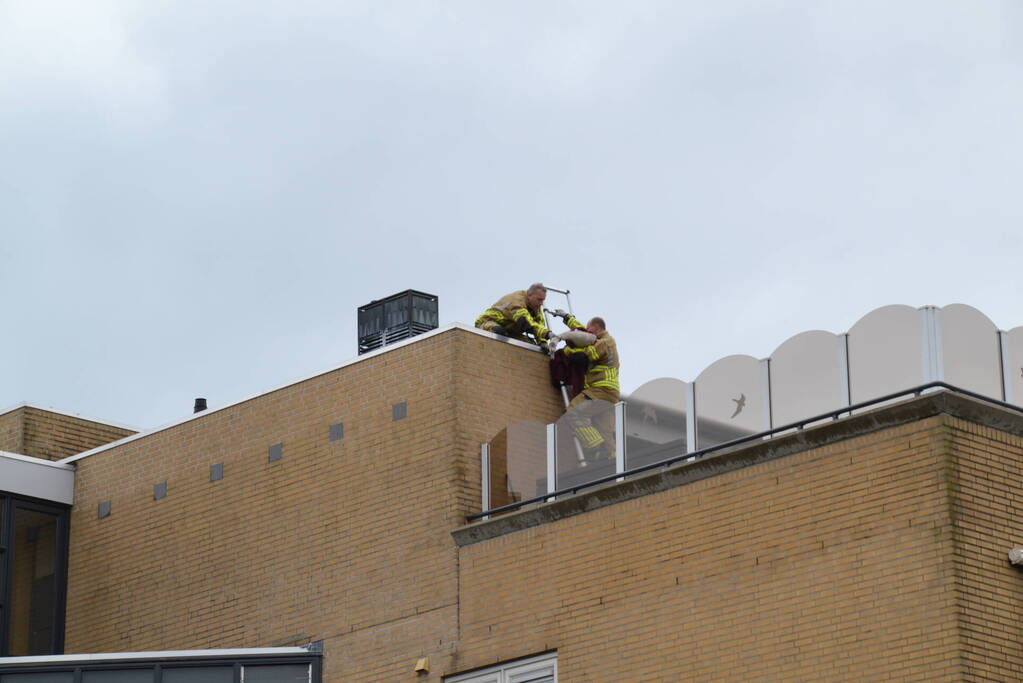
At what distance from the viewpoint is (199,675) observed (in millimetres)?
23859

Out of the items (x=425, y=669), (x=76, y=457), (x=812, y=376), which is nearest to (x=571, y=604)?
(x=425, y=669)

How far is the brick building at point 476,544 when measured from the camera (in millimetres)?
18656

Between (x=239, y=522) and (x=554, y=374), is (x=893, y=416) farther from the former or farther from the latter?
(x=239, y=522)

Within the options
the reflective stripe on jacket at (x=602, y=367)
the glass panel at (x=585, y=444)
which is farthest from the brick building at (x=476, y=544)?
the reflective stripe on jacket at (x=602, y=367)

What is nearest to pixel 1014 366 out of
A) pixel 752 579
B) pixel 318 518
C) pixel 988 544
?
pixel 988 544

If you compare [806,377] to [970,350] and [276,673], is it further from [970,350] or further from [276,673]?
[276,673]

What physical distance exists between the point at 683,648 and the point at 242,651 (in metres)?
6.45

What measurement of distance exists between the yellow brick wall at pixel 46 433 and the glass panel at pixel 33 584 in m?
1.96

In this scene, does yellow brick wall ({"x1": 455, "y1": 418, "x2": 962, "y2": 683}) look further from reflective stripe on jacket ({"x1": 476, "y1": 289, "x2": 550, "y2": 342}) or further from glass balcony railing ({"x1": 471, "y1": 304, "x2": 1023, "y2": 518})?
reflective stripe on jacket ({"x1": 476, "y1": 289, "x2": 550, "y2": 342})

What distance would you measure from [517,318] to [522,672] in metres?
5.10

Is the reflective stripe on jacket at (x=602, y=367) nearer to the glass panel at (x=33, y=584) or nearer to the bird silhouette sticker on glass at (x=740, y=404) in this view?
the bird silhouette sticker on glass at (x=740, y=404)

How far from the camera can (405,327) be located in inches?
1118

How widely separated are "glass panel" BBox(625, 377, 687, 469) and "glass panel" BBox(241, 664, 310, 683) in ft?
17.4

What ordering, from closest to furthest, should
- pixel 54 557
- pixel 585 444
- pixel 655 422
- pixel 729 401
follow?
1. pixel 729 401
2. pixel 655 422
3. pixel 585 444
4. pixel 54 557
